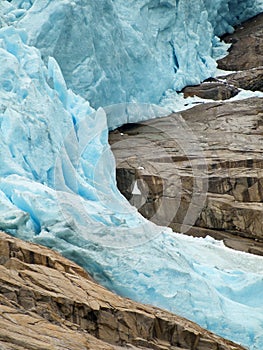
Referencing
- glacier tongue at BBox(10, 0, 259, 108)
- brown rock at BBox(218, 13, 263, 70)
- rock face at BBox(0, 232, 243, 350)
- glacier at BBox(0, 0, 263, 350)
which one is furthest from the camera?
brown rock at BBox(218, 13, 263, 70)

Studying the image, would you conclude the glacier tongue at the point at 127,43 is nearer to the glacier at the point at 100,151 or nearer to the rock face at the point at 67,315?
the glacier at the point at 100,151

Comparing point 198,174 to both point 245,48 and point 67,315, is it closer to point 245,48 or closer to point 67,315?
point 245,48

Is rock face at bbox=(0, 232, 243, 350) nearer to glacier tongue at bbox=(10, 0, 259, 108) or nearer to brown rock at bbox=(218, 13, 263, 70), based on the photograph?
glacier tongue at bbox=(10, 0, 259, 108)

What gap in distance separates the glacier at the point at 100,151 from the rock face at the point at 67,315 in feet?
2.90

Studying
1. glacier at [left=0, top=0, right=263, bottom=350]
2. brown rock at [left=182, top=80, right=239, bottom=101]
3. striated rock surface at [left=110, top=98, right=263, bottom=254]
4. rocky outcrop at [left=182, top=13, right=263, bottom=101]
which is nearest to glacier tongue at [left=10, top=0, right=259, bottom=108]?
glacier at [left=0, top=0, right=263, bottom=350]

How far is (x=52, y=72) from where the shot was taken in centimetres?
1177

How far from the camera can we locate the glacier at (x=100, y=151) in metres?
7.78

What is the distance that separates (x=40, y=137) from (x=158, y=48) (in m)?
8.92

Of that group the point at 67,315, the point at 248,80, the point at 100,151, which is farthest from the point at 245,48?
the point at 67,315

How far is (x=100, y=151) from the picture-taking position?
1136 centimetres

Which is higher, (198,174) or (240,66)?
(240,66)

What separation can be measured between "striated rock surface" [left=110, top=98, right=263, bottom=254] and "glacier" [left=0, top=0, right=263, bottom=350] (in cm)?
89

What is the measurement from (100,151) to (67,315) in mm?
6011

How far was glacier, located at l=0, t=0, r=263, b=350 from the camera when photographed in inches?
306
